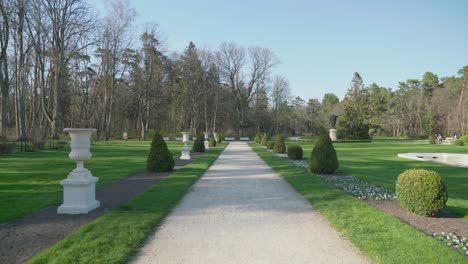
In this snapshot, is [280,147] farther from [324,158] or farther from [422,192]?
[422,192]

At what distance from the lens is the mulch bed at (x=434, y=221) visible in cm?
571

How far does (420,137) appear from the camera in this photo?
65375 millimetres

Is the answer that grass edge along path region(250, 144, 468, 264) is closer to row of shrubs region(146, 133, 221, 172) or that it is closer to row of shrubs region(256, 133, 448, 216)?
row of shrubs region(256, 133, 448, 216)

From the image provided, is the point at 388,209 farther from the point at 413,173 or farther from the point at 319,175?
the point at 319,175

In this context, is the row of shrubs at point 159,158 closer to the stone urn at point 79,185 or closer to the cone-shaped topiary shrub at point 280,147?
the stone urn at point 79,185

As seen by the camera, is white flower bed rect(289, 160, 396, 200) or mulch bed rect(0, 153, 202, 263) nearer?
mulch bed rect(0, 153, 202, 263)

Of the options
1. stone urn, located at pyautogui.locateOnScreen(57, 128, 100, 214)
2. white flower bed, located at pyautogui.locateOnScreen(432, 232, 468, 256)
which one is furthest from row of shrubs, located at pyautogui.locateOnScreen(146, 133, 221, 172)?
white flower bed, located at pyautogui.locateOnScreen(432, 232, 468, 256)

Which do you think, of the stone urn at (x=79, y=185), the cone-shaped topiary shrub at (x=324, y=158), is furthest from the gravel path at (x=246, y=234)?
the cone-shaped topiary shrub at (x=324, y=158)

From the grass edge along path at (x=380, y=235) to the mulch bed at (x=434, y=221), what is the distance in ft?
1.37

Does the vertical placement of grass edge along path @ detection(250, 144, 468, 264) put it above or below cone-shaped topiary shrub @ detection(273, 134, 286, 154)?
below

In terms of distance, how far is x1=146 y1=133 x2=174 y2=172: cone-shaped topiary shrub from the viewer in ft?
45.6

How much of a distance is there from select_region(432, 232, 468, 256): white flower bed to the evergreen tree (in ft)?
162

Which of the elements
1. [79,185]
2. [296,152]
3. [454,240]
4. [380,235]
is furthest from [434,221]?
[296,152]

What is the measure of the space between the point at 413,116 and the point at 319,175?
77326mm
